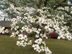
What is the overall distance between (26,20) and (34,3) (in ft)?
10.0

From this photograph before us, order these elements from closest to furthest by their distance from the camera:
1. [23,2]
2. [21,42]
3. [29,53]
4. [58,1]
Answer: [21,42]
[29,53]
[23,2]
[58,1]

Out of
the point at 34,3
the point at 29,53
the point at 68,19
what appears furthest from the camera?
the point at 34,3

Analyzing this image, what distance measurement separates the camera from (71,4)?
6438mm

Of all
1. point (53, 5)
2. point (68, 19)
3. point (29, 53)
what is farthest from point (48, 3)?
point (29, 53)

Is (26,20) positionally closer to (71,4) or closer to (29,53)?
(29,53)

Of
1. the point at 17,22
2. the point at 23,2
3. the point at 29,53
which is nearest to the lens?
the point at 17,22

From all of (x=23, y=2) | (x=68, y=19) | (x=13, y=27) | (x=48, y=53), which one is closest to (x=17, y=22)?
(x=13, y=27)

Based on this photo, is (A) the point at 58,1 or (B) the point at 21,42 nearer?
(B) the point at 21,42

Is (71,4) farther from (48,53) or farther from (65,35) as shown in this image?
(48,53)

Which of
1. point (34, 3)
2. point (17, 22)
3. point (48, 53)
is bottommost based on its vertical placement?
point (48, 53)

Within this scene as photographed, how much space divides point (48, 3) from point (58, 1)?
2.58ft

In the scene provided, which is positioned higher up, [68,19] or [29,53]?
[68,19]

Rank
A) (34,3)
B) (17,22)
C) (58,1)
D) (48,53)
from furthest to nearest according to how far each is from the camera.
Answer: (58,1)
(34,3)
(17,22)
(48,53)

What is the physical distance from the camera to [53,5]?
23.0ft
